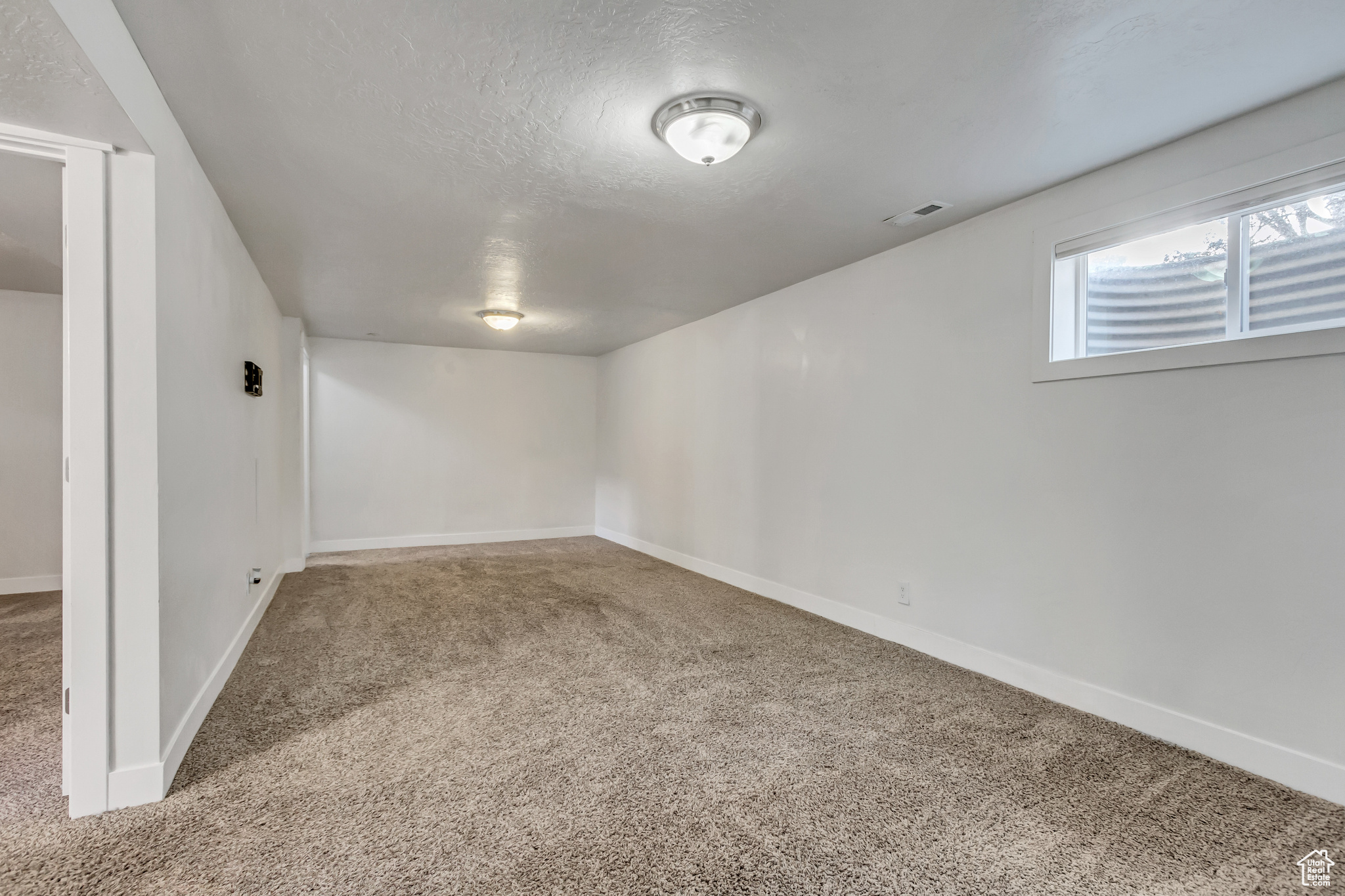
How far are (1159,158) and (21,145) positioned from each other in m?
3.95

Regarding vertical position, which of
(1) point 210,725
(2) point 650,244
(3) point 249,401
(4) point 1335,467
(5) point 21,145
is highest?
(2) point 650,244

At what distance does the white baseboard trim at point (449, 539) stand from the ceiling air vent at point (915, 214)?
5633 millimetres

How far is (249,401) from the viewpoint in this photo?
3686mm

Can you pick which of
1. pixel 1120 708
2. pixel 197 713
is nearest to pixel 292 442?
pixel 197 713

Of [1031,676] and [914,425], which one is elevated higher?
[914,425]

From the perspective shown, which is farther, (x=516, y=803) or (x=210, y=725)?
(x=210, y=725)

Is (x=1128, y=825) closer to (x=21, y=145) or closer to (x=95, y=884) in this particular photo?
(x=95, y=884)

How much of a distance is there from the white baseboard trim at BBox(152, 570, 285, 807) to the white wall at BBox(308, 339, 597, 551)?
10.2ft

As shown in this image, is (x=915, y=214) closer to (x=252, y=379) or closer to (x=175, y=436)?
(x=175, y=436)

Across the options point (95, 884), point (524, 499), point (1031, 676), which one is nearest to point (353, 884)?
point (95, 884)

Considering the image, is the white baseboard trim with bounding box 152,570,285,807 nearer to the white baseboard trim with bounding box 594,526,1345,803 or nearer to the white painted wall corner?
the white painted wall corner

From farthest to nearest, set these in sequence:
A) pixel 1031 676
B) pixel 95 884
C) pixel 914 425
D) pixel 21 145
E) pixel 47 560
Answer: pixel 47 560 < pixel 914 425 < pixel 1031 676 < pixel 21 145 < pixel 95 884

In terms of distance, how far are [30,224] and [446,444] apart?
4.28 meters

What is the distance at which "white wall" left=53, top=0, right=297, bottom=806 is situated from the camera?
1.91 m
